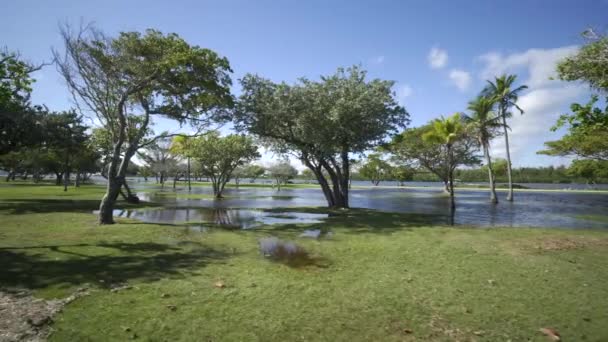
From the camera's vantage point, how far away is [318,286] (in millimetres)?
6926

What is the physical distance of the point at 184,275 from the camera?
744 cm

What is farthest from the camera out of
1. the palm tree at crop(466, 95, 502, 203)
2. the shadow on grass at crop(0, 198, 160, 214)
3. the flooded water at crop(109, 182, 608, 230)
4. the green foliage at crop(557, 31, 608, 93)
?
the palm tree at crop(466, 95, 502, 203)

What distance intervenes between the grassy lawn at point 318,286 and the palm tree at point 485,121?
92.4 feet

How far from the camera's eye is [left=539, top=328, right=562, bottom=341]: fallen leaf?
4.85m

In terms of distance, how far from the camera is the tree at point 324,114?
67.6 ft

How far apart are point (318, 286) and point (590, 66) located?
10128mm

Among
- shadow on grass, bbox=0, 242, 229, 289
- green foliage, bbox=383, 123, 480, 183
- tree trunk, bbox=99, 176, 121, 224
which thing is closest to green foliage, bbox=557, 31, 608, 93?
shadow on grass, bbox=0, 242, 229, 289

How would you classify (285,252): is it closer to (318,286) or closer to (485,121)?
(318,286)

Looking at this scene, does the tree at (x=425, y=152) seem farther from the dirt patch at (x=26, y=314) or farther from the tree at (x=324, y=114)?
the dirt patch at (x=26, y=314)

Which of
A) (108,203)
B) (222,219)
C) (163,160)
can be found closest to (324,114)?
(222,219)

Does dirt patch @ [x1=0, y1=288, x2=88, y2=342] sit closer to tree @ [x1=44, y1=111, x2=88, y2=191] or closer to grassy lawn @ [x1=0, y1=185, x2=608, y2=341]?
grassy lawn @ [x1=0, y1=185, x2=608, y2=341]

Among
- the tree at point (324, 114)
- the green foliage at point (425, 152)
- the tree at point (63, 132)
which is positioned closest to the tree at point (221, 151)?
the tree at point (63, 132)

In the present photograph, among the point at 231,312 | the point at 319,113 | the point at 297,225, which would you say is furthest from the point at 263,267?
the point at 319,113

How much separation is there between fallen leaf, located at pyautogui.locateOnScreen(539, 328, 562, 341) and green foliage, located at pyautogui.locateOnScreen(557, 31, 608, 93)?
292 inches
